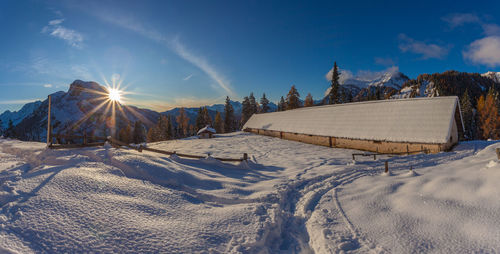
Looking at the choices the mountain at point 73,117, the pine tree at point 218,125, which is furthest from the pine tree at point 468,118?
the mountain at point 73,117

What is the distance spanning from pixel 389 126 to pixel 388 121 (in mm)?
960

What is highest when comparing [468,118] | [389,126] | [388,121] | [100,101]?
[100,101]

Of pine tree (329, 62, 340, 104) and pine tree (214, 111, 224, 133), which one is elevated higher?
pine tree (329, 62, 340, 104)

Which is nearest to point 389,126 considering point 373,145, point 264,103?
point 373,145

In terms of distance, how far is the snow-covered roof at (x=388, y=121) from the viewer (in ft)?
50.3

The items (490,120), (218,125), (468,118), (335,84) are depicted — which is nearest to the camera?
(490,120)

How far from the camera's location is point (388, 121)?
18625 mm

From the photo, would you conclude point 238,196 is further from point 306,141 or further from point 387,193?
point 306,141

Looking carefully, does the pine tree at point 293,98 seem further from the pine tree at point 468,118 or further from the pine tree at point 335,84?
the pine tree at point 468,118

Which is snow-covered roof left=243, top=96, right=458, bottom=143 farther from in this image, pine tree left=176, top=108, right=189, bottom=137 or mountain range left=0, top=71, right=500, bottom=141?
mountain range left=0, top=71, right=500, bottom=141

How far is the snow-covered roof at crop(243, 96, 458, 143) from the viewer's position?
15.3m

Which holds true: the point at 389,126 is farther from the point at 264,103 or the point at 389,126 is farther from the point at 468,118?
the point at 468,118

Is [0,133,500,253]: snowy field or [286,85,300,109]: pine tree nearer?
[0,133,500,253]: snowy field

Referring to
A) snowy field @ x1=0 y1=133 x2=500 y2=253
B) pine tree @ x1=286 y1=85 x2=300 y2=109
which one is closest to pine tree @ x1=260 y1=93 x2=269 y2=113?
pine tree @ x1=286 y1=85 x2=300 y2=109
